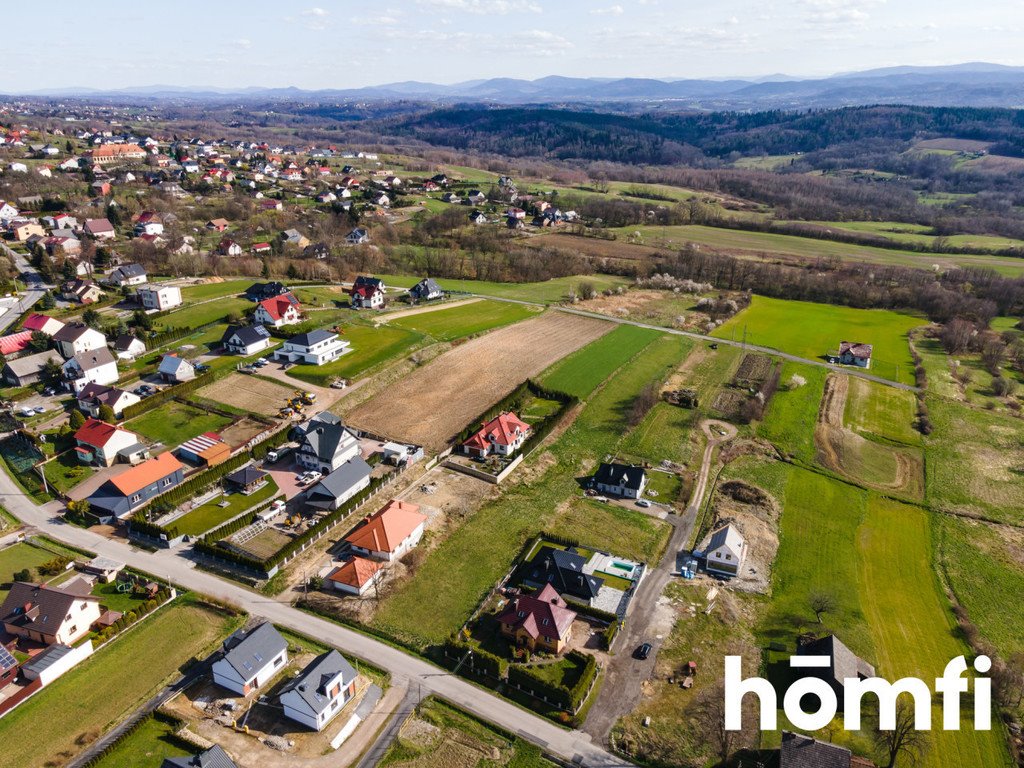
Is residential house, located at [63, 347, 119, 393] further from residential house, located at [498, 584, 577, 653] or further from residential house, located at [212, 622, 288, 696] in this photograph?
residential house, located at [498, 584, 577, 653]

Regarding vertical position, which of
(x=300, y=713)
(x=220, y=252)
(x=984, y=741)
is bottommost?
(x=984, y=741)

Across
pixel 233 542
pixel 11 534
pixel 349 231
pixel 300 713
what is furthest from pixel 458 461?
pixel 349 231

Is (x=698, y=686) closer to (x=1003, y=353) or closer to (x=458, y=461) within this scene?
(x=458, y=461)

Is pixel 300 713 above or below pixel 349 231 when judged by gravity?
below

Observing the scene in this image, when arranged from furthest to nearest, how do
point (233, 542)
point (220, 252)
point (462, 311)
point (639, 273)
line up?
point (639, 273), point (220, 252), point (462, 311), point (233, 542)

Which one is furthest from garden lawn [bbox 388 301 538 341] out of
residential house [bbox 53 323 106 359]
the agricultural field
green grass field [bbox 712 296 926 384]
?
the agricultural field

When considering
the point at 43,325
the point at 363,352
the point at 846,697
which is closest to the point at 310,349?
the point at 363,352
